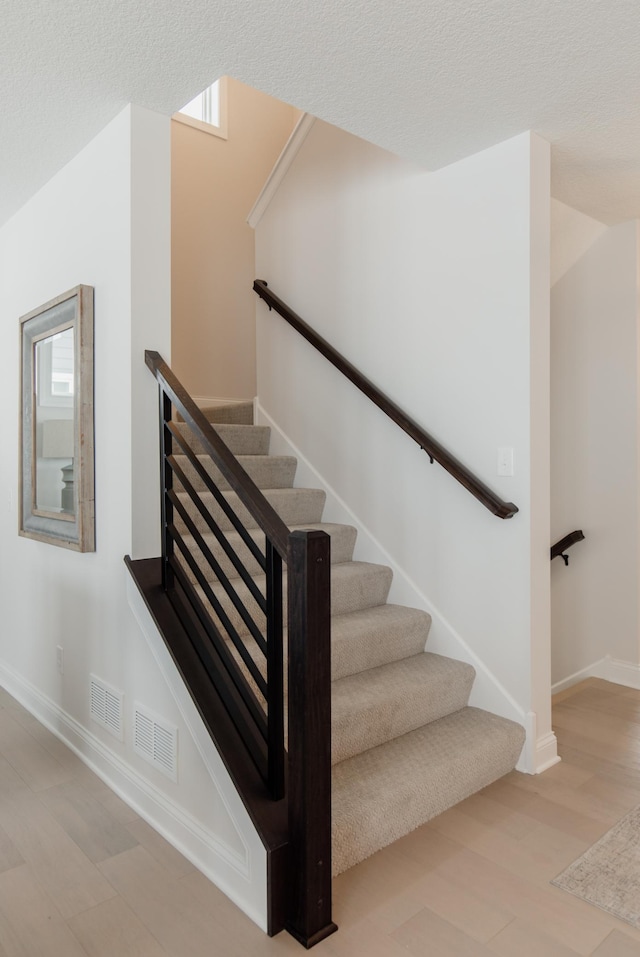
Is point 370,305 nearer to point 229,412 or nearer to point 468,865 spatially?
Answer: point 229,412

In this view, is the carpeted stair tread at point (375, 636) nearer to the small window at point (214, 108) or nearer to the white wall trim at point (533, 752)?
the white wall trim at point (533, 752)

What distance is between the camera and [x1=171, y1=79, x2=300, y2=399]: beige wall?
14.3ft

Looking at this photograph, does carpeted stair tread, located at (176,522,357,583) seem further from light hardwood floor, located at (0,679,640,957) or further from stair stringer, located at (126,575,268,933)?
light hardwood floor, located at (0,679,640,957)

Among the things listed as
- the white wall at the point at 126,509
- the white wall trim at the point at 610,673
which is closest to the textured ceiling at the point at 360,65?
the white wall at the point at 126,509

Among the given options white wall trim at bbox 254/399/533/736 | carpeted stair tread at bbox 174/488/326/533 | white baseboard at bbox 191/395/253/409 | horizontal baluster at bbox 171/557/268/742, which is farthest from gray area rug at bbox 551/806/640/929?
white baseboard at bbox 191/395/253/409

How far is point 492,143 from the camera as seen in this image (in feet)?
8.21

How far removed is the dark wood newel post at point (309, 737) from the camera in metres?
1.58

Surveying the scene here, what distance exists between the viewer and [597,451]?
356cm

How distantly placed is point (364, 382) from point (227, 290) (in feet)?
6.53

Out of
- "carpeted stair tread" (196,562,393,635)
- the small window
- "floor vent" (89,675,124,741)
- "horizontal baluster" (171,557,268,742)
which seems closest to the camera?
"horizontal baluster" (171,557,268,742)

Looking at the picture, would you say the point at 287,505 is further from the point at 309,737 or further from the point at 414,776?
the point at 309,737

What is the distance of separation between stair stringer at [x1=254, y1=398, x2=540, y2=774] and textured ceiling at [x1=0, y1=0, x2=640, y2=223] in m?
1.65

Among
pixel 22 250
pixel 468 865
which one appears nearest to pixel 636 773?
pixel 468 865

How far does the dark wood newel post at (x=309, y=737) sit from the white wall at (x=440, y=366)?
116 centimetres
